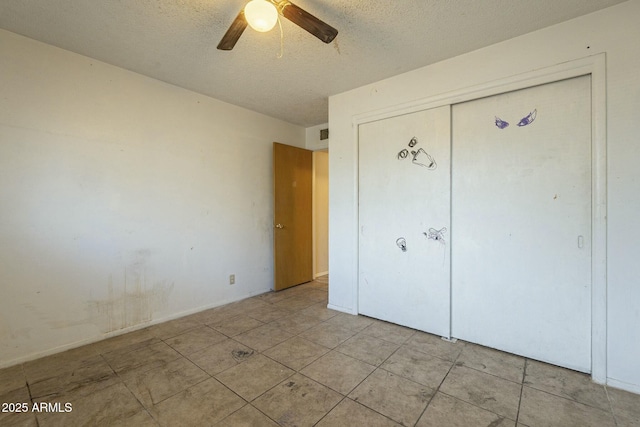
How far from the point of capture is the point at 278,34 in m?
2.19

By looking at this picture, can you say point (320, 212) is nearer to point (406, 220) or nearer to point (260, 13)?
point (406, 220)

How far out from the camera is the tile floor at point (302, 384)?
1643 millimetres

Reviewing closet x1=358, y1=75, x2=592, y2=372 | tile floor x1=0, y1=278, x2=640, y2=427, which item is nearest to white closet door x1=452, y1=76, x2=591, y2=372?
closet x1=358, y1=75, x2=592, y2=372

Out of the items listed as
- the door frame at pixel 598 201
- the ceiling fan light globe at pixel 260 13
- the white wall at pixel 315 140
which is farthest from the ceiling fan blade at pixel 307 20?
the white wall at pixel 315 140

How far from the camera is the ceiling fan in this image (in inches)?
59.5

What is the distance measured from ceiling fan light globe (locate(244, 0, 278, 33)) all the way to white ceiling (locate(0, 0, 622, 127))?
43 cm

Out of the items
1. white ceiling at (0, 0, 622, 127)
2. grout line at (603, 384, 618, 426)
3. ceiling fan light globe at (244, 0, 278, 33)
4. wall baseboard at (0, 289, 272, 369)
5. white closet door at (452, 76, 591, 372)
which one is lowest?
grout line at (603, 384, 618, 426)

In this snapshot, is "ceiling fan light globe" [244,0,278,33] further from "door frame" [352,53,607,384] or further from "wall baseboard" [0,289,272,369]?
"wall baseboard" [0,289,272,369]

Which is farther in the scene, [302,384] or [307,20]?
[302,384]

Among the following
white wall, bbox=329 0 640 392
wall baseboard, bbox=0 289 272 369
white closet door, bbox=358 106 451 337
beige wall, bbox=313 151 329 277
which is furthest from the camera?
beige wall, bbox=313 151 329 277

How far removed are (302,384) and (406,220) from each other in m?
1.78

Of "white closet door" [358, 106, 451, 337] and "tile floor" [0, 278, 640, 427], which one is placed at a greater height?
"white closet door" [358, 106, 451, 337]

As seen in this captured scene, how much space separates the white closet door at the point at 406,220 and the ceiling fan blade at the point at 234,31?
171 centimetres

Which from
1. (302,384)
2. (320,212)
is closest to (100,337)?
(302,384)
